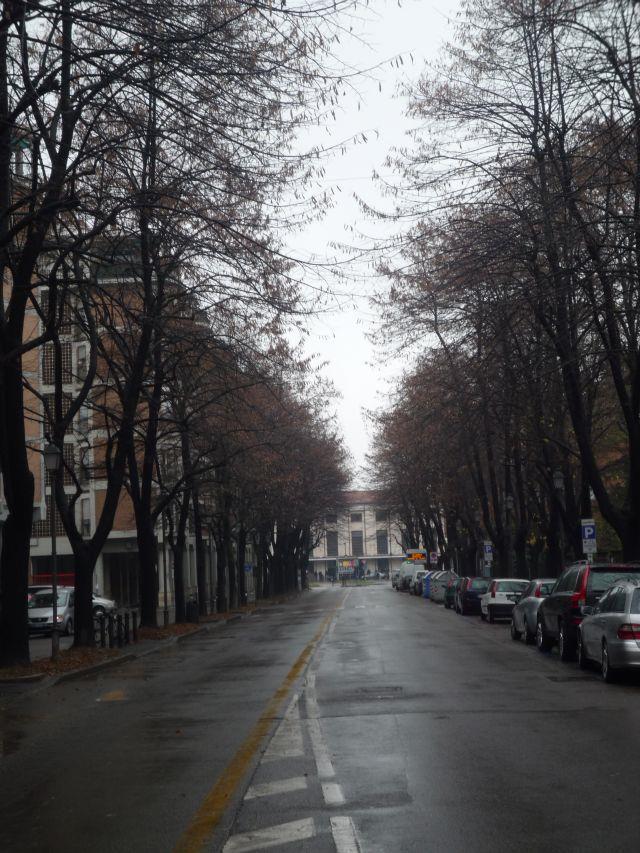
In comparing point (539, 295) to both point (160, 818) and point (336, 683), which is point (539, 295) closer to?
point (336, 683)

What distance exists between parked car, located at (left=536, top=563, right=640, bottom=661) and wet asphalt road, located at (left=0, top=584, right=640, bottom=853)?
42.9 inches

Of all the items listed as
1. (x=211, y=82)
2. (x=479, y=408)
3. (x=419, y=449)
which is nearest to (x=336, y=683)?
(x=211, y=82)

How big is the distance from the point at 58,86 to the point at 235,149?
2792 mm

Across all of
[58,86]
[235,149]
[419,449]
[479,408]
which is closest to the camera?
[235,149]

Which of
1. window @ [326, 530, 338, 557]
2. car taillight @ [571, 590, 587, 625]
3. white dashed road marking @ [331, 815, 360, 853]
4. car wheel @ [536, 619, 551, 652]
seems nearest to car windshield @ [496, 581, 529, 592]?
car wheel @ [536, 619, 551, 652]

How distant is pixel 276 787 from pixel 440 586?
49.8m

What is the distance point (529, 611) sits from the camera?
25.5m

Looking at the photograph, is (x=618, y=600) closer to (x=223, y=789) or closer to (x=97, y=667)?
(x=223, y=789)

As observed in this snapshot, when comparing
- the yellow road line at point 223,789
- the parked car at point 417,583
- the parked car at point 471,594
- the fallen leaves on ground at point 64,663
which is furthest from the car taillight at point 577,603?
the parked car at point 417,583

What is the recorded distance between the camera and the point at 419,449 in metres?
42.4

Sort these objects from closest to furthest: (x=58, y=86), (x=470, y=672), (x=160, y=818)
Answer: (x=160, y=818)
(x=58, y=86)
(x=470, y=672)

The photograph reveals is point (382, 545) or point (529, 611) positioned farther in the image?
point (382, 545)

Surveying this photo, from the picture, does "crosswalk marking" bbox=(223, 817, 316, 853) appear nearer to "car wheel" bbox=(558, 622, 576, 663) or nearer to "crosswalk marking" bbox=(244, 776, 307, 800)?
"crosswalk marking" bbox=(244, 776, 307, 800)

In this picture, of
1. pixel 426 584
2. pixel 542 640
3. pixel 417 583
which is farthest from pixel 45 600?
pixel 417 583
